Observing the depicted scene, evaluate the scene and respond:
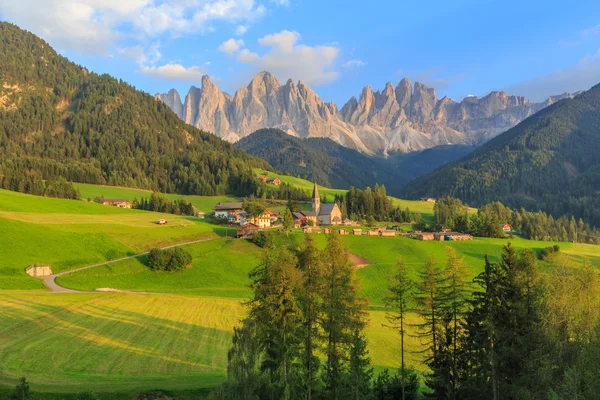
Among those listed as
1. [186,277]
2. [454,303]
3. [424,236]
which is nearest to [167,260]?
[186,277]

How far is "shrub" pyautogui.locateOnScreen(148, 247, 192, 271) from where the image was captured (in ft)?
270

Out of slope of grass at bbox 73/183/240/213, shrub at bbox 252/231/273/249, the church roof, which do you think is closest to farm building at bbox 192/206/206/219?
slope of grass at bbox 73/183/240/213

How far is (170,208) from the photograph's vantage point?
504ft

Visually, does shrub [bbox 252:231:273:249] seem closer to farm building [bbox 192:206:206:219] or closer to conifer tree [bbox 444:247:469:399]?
farm building [bbox 192:206:206:219]

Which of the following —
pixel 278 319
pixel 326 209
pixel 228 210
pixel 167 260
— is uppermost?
pixel 326 209

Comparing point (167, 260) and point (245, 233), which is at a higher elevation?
point (245, 233)

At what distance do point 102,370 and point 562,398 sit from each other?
34274 mm

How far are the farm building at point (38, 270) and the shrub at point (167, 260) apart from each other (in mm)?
18084

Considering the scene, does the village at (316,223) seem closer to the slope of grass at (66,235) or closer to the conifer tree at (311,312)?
the slope of grass at (66,235)

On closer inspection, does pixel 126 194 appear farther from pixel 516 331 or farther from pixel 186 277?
pixel 516 331

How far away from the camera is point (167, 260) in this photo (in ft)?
273

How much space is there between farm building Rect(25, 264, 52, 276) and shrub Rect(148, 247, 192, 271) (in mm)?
18084

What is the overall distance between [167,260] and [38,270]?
22.9 m

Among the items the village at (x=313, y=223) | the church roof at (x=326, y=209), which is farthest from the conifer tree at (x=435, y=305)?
the church roof at (x=326, y=209)
